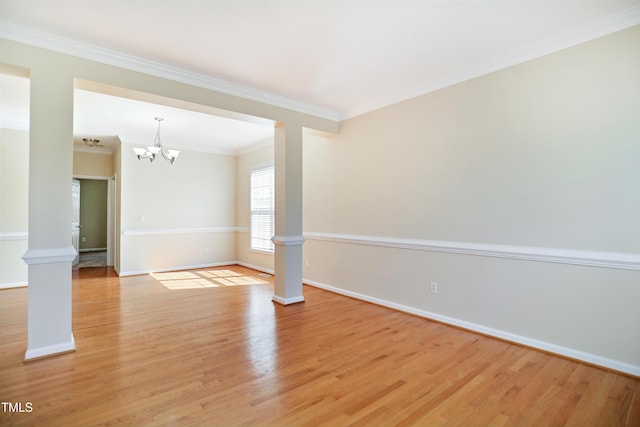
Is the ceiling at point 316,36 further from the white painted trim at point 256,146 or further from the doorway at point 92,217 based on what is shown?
the doorway at point 92,217

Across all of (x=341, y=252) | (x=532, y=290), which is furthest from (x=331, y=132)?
(x=532, y=290)

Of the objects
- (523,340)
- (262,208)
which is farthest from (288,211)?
(523,340)

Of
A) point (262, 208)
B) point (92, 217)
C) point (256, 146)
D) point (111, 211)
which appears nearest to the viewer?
point (262, 208)

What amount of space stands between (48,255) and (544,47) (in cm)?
462

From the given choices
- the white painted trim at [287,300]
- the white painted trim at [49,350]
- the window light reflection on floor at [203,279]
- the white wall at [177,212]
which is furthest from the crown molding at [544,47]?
the white wall at [177,212]

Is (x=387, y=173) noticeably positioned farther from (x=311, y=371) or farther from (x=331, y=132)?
(x=311, y=371)

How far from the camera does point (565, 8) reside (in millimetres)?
2291

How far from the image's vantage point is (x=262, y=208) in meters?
6.61

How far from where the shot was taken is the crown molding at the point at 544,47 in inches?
93.4

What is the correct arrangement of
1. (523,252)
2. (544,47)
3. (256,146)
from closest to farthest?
1. (544,47)
2. (523,252)
3. (256,146)

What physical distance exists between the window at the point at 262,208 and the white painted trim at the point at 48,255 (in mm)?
3730

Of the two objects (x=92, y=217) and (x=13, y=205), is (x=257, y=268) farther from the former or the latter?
(x=92, y=217)

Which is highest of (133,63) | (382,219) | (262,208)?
(133,63)

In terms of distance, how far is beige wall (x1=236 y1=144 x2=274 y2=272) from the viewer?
21.2 ft
